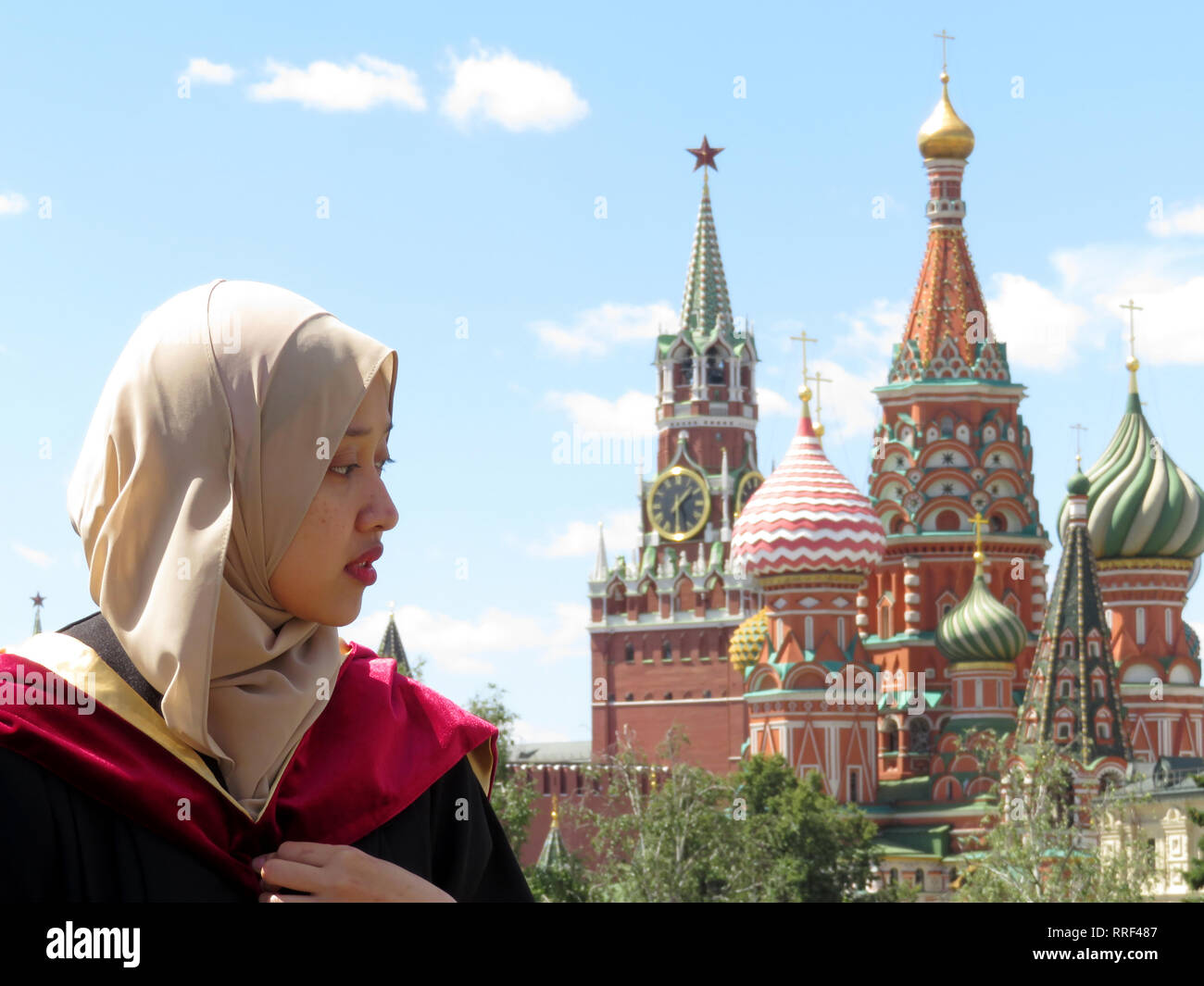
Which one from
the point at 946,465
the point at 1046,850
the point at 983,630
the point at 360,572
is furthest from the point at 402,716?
the point at 946,465

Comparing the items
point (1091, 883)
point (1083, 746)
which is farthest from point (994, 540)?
point (1091, 883)

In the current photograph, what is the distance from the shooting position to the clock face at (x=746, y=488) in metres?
61.6

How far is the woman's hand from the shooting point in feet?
7.91

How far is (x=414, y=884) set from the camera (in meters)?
2.48

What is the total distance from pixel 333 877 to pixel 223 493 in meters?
0.48

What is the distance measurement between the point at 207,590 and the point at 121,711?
0.19 m

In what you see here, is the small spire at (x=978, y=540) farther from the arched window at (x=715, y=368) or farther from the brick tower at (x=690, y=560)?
the arched window at (x=715, y=368)

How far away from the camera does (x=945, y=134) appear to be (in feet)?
158

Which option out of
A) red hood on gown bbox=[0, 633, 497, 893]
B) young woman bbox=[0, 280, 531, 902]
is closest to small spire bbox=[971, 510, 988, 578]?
red hood on gown bbox=[0, 633, 497, 893]

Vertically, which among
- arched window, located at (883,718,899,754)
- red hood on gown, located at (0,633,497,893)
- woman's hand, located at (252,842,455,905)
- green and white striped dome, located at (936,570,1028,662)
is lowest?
woman's hand, located at (252,842,455,905)

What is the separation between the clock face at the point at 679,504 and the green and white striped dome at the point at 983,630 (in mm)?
15874

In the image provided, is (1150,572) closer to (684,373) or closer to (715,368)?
(715,368)

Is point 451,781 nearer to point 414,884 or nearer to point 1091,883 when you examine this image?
point 414,884

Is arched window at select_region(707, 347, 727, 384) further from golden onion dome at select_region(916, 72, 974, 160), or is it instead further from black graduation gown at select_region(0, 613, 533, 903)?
black graduation gown at select_region(0, 613, 533, 903)
